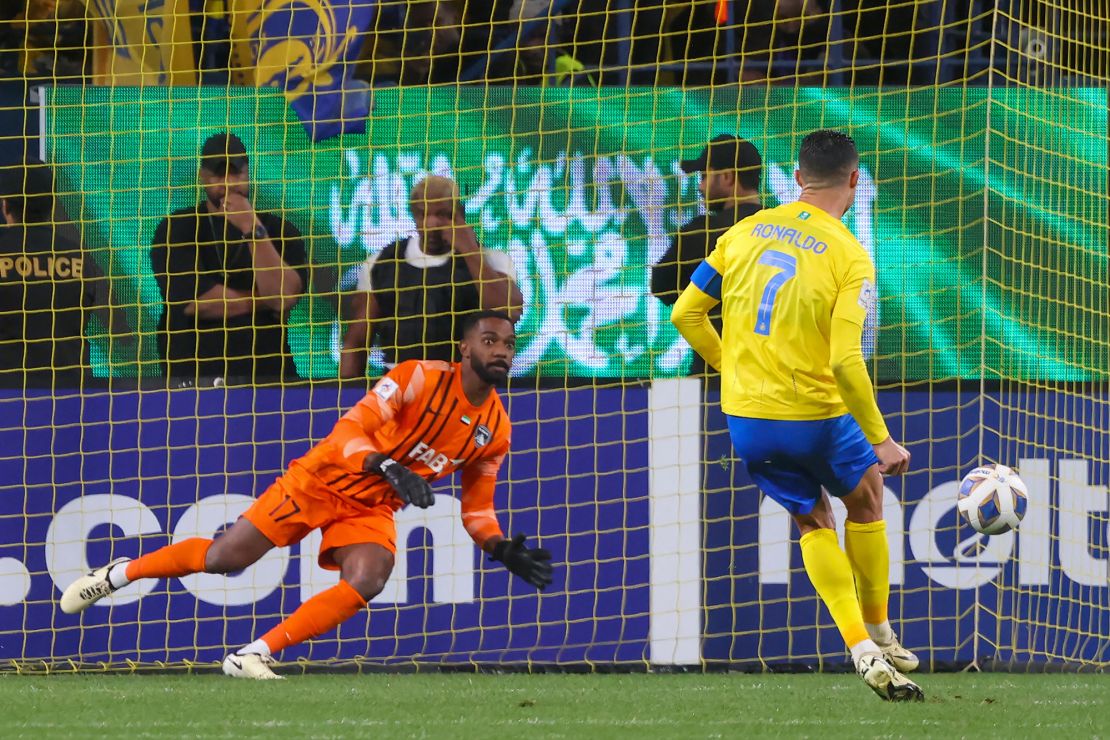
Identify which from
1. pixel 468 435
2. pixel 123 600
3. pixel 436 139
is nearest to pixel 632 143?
pixel 436 139

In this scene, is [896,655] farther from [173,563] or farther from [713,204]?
[173,563]

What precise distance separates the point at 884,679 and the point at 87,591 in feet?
10.8

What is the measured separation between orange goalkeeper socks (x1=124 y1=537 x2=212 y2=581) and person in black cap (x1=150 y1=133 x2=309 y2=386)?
0.92 m

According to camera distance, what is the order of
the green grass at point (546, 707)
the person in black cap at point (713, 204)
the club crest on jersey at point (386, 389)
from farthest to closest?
the person in black cap at point (713, 204) < the club crest on jersey at point (386, 389) < the green grass at point (546, 707)

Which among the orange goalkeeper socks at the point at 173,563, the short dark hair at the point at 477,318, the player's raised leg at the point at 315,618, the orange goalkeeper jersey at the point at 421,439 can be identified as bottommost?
the player's raised leg at the point at 315,618

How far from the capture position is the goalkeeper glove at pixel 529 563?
21.3 feet

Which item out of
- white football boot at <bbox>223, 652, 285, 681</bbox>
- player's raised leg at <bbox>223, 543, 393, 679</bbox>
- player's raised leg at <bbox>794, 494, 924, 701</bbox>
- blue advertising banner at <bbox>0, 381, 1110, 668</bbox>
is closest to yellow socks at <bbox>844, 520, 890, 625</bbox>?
player's raised leg at <bbox>794, 494, 924, 701</bbox>

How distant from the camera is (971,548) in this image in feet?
24.4

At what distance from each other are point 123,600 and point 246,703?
1.96 metres

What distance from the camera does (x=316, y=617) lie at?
21.8ft

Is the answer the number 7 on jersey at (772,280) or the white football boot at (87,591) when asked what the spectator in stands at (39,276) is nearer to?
the white football boot at (87,591)

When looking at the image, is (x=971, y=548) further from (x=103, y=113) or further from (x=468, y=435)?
(x=103, y=113)

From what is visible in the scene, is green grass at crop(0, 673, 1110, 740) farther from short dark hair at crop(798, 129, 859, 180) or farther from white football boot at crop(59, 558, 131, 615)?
short dark hair at crop(798, 129, 859, 180)

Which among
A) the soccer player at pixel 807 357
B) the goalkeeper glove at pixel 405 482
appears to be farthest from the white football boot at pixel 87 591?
the soccer player at pixel 807 357
